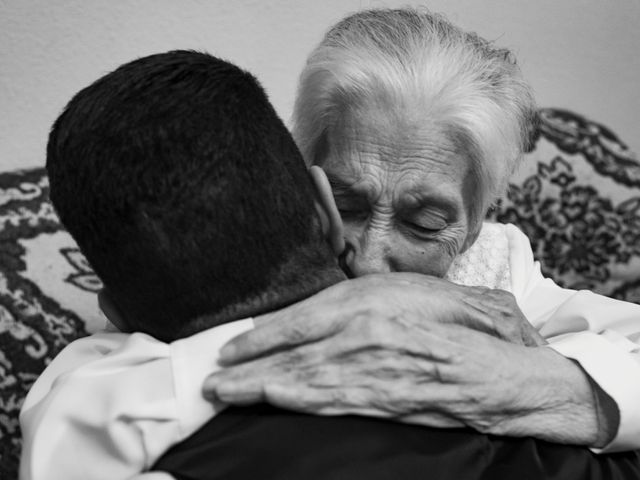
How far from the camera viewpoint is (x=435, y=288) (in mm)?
1242

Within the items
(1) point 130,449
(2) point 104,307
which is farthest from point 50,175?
(1) point 130,449

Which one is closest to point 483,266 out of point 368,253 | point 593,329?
point 593,329

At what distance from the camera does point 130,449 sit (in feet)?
3.54

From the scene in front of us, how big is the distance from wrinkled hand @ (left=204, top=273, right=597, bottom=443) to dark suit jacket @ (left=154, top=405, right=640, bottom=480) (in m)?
0.02

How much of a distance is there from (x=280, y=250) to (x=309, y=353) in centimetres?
15

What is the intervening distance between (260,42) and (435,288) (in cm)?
196

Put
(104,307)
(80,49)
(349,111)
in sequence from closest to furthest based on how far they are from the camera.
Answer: (104,307) < (349,111) < (80,49)

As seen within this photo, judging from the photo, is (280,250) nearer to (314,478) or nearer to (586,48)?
(314,478)

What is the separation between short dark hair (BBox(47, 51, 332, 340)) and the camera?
1028 millimetres

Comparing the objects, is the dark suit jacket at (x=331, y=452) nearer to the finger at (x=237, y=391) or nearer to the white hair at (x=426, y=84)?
the finger at (x=237, y=391)

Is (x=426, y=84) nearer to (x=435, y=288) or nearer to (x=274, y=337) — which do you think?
(x=435, y=288)

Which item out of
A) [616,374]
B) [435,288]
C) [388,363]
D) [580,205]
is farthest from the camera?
[580,205]

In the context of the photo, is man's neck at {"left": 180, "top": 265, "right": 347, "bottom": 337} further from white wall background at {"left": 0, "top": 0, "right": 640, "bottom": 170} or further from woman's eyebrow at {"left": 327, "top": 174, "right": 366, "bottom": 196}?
white wall background at {"left": 0, "top": 0, "right": 640, "bottom": 170}

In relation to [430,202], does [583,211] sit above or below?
below
